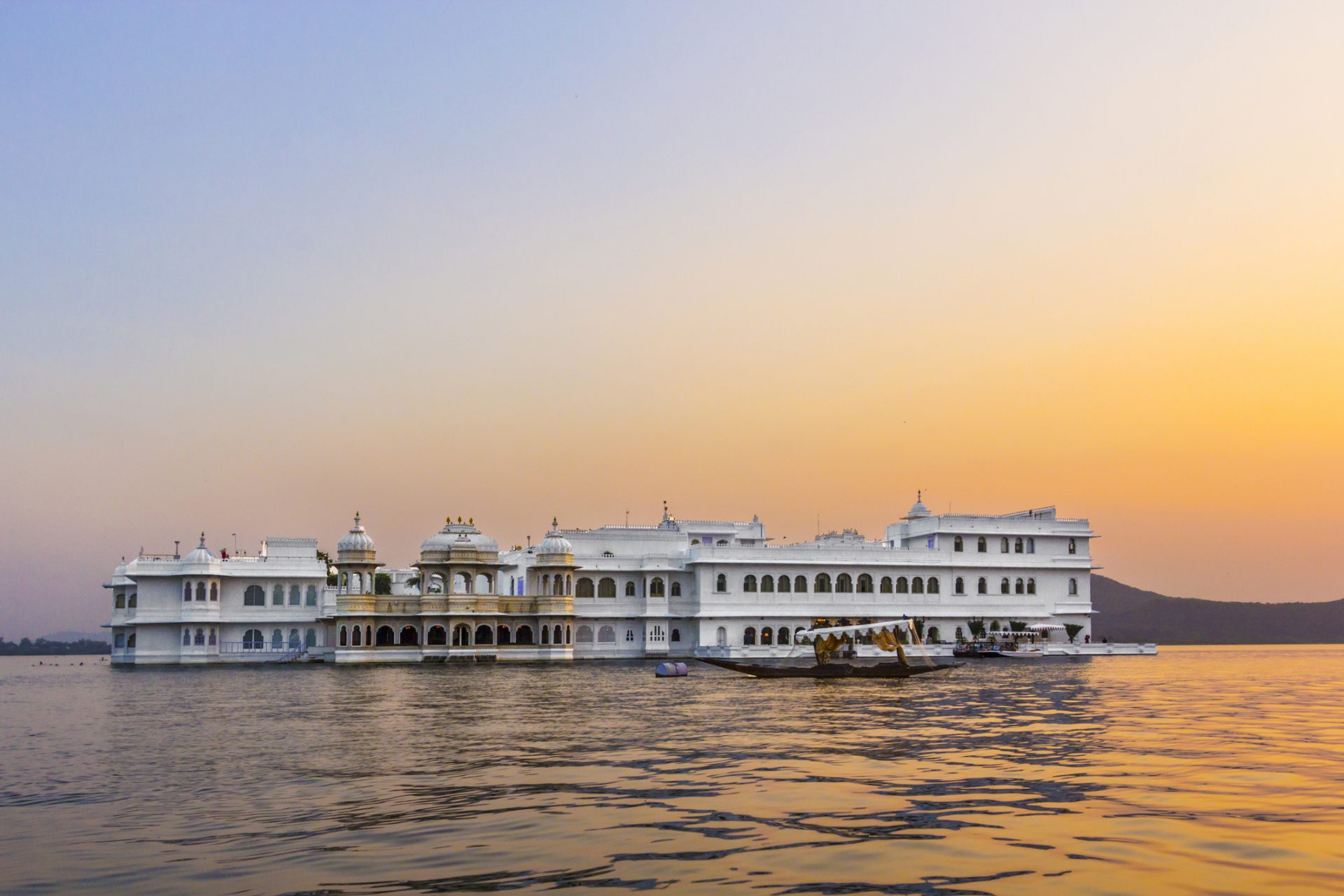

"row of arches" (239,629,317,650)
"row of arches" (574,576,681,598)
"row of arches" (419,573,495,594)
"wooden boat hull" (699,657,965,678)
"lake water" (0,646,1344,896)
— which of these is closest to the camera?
"lake water" (0,646,1344,896)

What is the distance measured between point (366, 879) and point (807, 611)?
194ft

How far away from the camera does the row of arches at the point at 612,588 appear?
68.3m

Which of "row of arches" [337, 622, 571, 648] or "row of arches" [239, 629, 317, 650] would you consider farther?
"row of arches" [239, 629, 317, 650]

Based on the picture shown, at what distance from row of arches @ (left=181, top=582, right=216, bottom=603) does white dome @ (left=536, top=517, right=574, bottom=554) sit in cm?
1593

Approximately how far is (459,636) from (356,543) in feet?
22.4

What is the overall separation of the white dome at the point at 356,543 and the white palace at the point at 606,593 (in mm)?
77

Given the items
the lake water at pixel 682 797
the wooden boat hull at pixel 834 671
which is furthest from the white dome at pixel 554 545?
the lake water at pixel 682 797

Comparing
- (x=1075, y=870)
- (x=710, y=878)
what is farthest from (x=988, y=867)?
Answer: (x=710, y=878)

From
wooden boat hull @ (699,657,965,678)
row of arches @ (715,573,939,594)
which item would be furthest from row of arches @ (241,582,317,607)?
wooden boat hull @ (699,657,965,678)

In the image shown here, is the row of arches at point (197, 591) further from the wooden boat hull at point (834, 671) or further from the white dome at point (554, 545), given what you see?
the wooden boat hull at point (834, 671)

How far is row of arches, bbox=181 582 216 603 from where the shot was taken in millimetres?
62531

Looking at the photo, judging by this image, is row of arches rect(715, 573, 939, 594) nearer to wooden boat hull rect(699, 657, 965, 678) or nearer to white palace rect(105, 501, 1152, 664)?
white palace rect(105, 501, 1152, 664)

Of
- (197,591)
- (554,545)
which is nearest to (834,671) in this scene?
(554,545)

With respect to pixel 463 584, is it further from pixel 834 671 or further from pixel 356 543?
pixel 834 671
